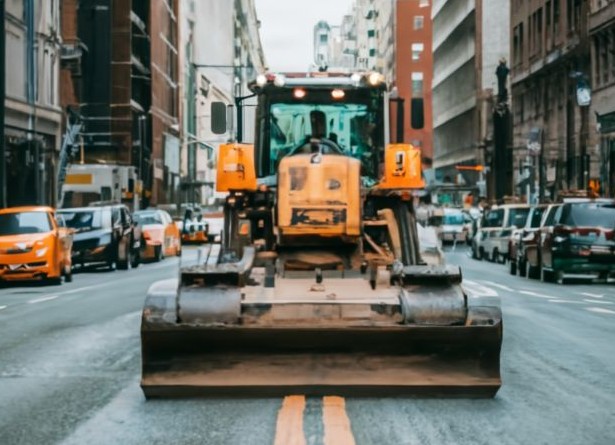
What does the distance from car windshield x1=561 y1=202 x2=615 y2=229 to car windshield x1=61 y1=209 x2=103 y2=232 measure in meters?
14.3

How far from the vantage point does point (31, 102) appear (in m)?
56.0

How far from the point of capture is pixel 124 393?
1019cm

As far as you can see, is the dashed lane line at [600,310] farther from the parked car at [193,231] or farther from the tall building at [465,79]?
the tall building at [465,79]

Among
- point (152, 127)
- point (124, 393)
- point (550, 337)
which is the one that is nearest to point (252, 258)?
point (124, 393)

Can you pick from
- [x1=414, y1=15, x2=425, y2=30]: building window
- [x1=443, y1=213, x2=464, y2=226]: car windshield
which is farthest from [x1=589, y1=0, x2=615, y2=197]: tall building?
[x1=414, y1=15, x2=425, y2=30]: building window

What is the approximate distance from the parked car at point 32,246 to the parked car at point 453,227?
38.2 m

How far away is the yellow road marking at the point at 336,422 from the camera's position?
7875 millimetres

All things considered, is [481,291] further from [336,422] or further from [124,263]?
[124,263]

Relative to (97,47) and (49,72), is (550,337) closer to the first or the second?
(49,72)

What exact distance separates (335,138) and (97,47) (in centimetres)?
6866

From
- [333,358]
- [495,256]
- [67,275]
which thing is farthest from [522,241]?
[333,358]

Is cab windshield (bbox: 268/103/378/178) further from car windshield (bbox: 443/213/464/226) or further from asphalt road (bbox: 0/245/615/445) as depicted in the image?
car windshield (bbox: 443/213/464/226)

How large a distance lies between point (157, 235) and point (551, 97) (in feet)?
108

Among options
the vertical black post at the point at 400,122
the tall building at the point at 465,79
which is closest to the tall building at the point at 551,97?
the tall building at the point at 465,79
